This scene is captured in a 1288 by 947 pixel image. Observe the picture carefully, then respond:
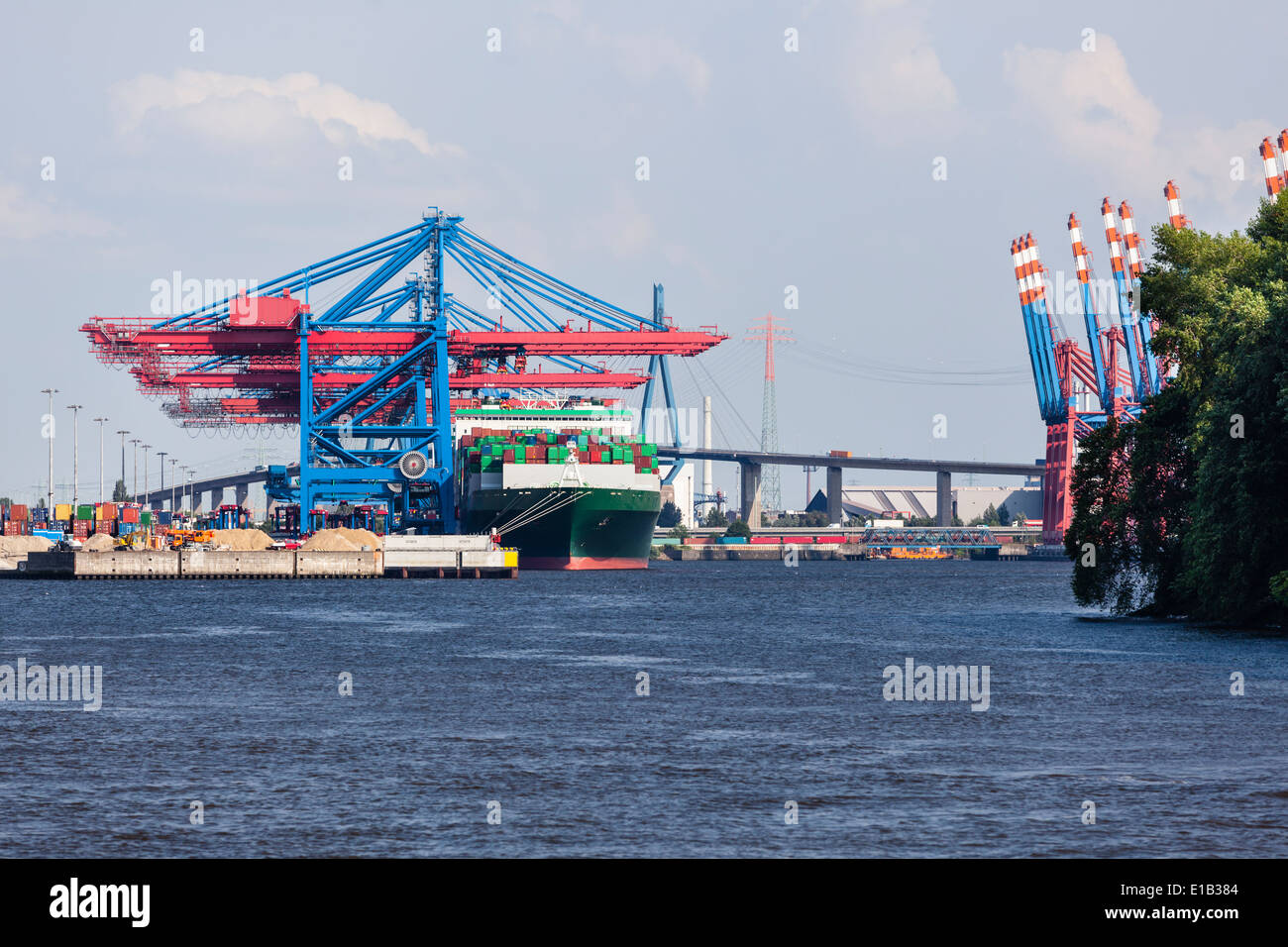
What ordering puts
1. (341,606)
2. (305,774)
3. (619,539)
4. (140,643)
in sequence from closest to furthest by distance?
(305,774), (140,643), (341,606), (619,539)

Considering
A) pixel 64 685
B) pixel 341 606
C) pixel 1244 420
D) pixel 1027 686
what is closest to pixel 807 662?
pixel 1027 686

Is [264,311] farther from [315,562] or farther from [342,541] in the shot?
[315,562]

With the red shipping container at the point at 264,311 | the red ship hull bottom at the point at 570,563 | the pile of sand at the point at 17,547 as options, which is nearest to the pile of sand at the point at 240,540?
the pile of sand at the point at 17,547

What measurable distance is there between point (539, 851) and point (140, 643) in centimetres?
3836

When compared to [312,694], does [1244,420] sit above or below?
above

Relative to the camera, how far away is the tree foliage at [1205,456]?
4728cm

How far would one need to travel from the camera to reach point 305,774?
25359 millimetres

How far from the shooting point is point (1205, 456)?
162ft

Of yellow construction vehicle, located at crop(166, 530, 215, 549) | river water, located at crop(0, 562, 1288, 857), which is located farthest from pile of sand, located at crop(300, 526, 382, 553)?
river water, located at crop(0, 562, 1288, 857)

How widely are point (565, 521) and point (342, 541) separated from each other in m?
18.2

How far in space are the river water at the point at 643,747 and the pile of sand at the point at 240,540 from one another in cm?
7081

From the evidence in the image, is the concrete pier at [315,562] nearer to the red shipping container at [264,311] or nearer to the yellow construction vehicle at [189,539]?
the yellow construction vehicle at [189,539]

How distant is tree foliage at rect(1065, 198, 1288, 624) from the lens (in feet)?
155
